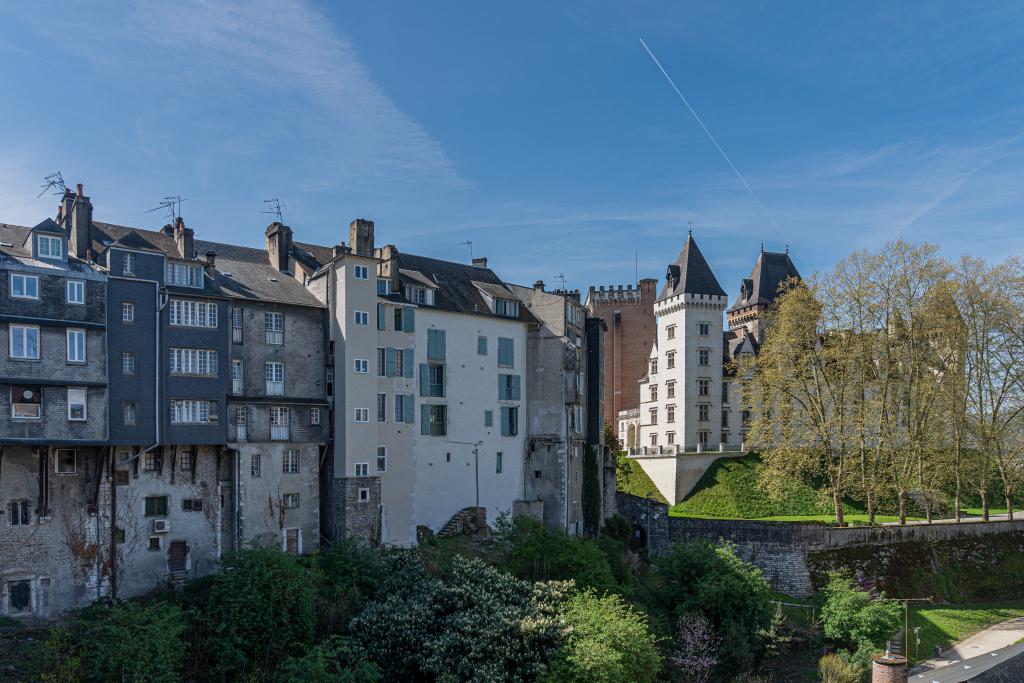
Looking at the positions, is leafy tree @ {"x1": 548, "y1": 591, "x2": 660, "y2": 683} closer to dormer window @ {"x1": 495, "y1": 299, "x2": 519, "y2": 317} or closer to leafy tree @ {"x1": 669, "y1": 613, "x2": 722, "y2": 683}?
leafy tree @ {"x1": 669, "y1": 613, "x2": 722, "y2": 683}

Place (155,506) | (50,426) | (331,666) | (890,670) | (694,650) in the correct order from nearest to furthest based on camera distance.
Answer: (890,670), (331,666), (50,426), (155,506), (694,650)

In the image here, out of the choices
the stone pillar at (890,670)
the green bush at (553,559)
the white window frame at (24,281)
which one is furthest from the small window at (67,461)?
the stone pillar at (890,670)

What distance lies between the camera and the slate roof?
7981cm

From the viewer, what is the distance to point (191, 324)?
37688mm

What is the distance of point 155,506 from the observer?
36719 mm

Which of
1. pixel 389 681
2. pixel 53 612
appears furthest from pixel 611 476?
pixel 53 612

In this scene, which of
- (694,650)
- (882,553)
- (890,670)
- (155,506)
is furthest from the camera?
(882,553)

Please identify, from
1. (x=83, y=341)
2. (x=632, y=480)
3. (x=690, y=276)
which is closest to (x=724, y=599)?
(x=83, y=341)

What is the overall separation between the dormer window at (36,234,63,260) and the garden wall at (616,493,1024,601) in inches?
1447

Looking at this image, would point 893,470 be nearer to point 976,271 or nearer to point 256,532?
point 976,271

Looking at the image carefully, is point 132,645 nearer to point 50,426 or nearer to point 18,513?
point 18,513

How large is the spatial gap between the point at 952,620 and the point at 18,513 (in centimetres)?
4788

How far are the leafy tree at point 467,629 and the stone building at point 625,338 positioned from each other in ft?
181

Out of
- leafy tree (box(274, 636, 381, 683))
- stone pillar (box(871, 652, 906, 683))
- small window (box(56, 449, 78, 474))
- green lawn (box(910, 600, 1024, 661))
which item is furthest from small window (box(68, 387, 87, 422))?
green lawn (box(910, 600, 1024, 661))
